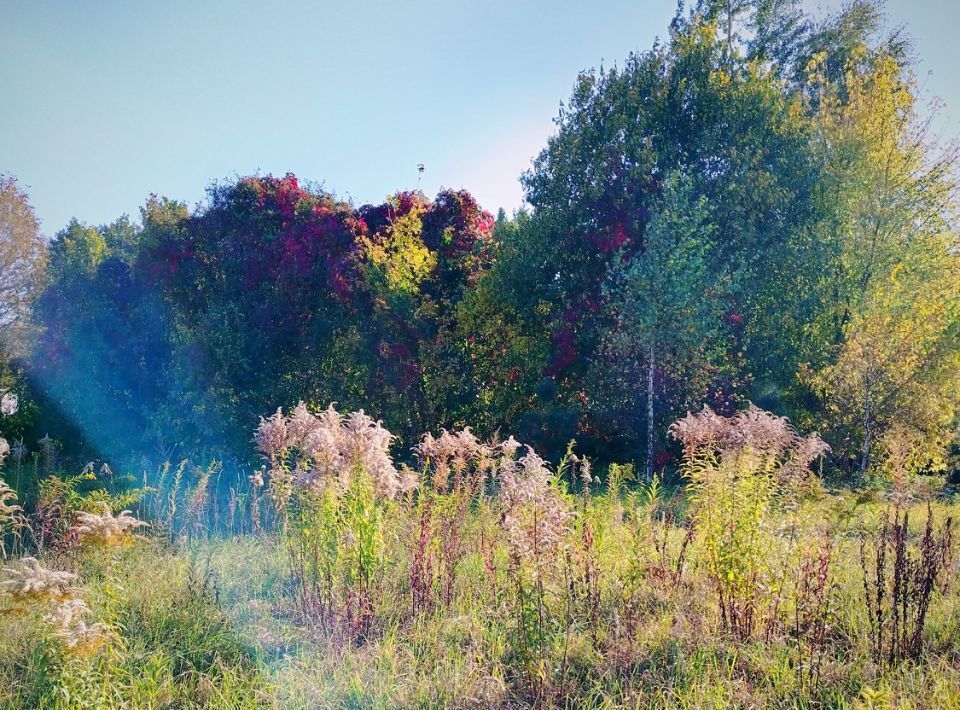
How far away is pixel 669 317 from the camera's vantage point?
9.52 metres

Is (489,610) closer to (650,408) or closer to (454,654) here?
(454,654)

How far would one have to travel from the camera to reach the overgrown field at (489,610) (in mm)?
3164

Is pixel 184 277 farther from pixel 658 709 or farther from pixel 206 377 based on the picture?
pixel 658 709

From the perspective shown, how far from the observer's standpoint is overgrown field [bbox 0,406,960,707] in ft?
10.4

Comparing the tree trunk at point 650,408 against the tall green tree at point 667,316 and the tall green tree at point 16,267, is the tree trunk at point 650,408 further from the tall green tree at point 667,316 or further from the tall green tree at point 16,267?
the tall green tree at point 16,267

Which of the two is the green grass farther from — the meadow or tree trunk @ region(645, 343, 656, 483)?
tree trunk @ region(645, 343, 656, 483)

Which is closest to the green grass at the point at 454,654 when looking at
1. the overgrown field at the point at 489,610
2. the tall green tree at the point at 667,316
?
the overgrown field at the point at 489,610

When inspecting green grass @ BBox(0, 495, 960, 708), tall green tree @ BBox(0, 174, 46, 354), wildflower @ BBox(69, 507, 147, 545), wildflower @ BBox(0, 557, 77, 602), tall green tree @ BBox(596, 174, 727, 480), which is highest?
tall green tree @ BBox(0, 174, 46, 354)

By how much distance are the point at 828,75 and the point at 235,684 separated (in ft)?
59.1

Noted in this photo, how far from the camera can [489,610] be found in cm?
395

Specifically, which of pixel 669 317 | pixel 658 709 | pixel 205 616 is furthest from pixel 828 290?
pixel 205 616

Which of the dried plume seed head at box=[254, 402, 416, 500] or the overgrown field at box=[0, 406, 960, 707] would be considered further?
the dried plume seed head at box=[254, 402, 416, 500]

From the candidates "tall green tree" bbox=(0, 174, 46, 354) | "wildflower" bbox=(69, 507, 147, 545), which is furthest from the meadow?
"tall green tree" bbox=(0, 174, 46, 354)

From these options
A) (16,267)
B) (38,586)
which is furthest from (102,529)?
(16,267)
